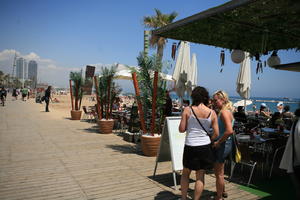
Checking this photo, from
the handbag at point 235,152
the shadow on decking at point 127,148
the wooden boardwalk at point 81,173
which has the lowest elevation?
the wooden boardwalk at point 81,173

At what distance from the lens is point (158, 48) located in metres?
15.2

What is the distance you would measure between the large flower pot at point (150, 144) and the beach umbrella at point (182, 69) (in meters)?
3.13

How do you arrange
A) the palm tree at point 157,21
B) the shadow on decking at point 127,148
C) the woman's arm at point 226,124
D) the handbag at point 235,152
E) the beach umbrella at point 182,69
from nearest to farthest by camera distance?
the woman's arm at point 226,124 → the handbag at point 235,152 → the shadow on decking at point 127,148 → the beach umbrella at point 182,69 → the palm tree at point 157,21

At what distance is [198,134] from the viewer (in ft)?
8.95

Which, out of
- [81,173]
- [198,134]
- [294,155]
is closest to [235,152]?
[198,134]

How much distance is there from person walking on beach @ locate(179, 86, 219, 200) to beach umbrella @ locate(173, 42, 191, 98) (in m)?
5.20

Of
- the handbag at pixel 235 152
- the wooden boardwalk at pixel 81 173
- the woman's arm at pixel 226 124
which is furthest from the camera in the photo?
the wooden boardwalk at pixel 81 173

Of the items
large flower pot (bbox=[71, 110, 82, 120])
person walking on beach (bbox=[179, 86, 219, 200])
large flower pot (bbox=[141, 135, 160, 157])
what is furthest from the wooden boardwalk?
large flower pot (bbox=[71, 110, 82, 120])

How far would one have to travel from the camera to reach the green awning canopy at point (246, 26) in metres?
3.83

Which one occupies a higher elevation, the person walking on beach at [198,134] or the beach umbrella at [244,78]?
the beach umbrella at [244,78]

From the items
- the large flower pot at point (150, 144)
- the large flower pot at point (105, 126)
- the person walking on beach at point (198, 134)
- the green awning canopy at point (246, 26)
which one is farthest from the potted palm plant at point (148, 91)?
the person walking on beach at point (198, 134)

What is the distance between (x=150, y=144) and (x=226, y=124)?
9.41 ft

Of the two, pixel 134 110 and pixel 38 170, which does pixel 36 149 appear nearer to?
pixel 38 170

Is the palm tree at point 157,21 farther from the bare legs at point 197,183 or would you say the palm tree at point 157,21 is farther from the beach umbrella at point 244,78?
the bare legs at point 197,183
